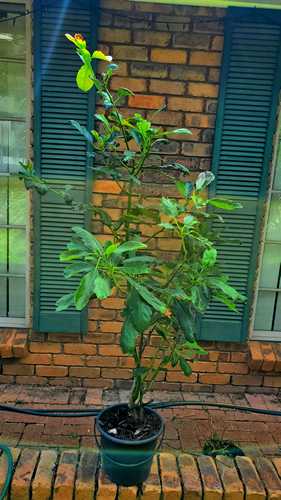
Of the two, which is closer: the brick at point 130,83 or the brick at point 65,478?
the brick at point 65,478

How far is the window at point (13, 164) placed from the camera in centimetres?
238

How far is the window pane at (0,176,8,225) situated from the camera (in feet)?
8.35

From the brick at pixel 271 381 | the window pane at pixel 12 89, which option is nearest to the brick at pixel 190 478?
the brick at pixel 271 381

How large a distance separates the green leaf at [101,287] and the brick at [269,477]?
1232 millimetres

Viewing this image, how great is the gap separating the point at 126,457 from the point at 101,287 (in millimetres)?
863

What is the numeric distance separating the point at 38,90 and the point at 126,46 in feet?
1.77

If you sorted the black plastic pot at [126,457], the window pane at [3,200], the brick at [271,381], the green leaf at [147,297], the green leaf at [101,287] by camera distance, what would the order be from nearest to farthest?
the green leaf at [101,287] → the green leaf at [147,297] → the black plastic pot at [126,457] → the window pane at [3,200] → the brick at [271,381]

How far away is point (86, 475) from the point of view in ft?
5.88

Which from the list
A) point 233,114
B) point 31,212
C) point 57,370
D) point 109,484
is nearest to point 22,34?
point 31,212

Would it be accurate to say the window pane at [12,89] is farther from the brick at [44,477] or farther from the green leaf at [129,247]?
the brick at [44,477]

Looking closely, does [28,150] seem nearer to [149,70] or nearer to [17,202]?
[17,202]

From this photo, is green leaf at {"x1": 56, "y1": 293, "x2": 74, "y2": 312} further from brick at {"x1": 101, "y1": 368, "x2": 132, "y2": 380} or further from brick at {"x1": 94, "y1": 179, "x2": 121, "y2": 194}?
brick at {"x1": 101, "y1": 368, "x2": 132, "y2": 380}

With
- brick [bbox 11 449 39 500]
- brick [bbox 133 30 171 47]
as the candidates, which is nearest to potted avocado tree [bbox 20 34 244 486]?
brick [bbox 11 449 39 500]

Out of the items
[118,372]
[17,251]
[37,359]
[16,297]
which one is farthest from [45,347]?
[17,251]
